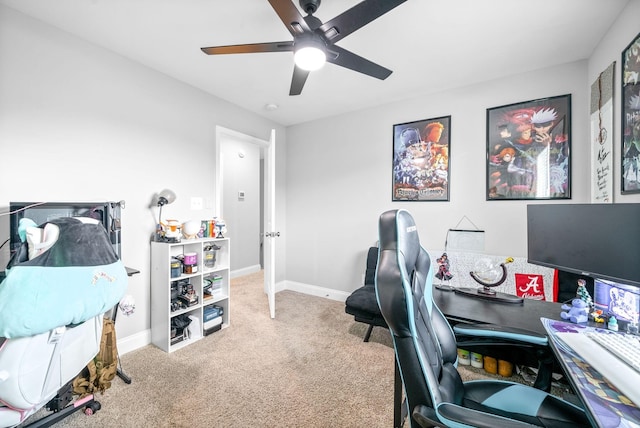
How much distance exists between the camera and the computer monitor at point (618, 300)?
124 centimetres

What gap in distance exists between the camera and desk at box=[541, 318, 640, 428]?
2.27 feet

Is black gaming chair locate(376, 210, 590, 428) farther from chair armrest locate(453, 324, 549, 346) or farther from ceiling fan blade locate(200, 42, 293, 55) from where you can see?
ceiling fan blade locate(200, 42, 293, 55)

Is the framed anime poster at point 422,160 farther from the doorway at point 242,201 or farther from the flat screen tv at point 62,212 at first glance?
the flat screen tv at point 62,212

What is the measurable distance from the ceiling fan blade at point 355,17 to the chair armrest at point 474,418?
1641 mm

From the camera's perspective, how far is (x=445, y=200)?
2.83m

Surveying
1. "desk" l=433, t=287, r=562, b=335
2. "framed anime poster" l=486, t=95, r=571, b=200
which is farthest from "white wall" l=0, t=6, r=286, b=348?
"framed anime poster" l=486, t=95, r=571, b=200

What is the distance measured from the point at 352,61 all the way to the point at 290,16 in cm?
52

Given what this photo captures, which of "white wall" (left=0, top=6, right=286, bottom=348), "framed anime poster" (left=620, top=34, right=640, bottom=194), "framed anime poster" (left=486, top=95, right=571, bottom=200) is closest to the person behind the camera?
"framed anime poster" (left=620, top=34, right=640, bottom=194)

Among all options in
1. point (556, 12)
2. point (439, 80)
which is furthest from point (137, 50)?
point (556, 12)

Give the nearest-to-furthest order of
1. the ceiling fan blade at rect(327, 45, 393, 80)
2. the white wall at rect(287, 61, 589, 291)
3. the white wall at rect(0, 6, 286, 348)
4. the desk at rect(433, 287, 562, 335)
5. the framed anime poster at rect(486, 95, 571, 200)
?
the desk at rect(433, 287, 562, 335) < the ceiling fan blade at rect(327, 45, 393, 80) < the white wall at rect(0, 6, 286, 348) < the framed anime poster at rect(486, 95, 571, 200) < the white wall at rect(287, 61, 589, 291)

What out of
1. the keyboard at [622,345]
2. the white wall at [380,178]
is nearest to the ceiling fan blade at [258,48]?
the white wall at [380,178]

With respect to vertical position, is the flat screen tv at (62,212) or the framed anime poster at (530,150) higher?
the framed anime poster at (530,150)

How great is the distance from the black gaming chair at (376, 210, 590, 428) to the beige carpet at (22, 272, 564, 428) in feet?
2.32

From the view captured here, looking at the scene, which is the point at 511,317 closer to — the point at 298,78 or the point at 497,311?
the point at 497,311
